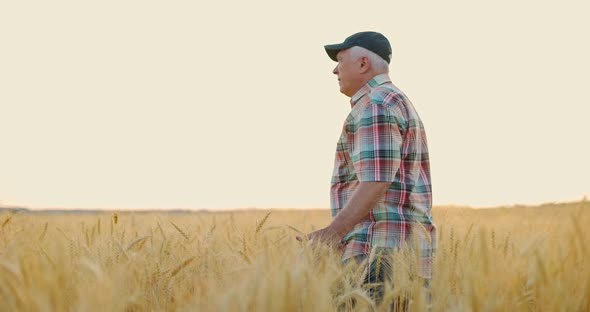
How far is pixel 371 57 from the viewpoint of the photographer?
9.07 ft

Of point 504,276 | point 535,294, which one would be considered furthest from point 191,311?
point 535,294

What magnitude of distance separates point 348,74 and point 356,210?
0.71 m

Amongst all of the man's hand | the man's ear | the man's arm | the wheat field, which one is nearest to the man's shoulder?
the man's ear

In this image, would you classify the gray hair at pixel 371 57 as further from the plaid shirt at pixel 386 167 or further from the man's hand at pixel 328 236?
the man's hand at pixel 328 236

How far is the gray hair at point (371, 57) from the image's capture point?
2768 mm

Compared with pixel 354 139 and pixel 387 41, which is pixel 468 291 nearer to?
pixel 354 139

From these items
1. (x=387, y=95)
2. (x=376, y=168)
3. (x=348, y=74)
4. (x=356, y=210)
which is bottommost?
(x=356, y=210)

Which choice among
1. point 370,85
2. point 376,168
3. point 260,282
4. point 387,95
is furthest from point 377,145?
point 260,282

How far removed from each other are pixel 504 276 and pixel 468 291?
0.37 m

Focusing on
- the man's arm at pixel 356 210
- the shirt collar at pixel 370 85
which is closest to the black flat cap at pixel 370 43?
the shirt collar at pixel 370 85

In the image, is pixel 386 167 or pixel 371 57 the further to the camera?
pixel 371 57

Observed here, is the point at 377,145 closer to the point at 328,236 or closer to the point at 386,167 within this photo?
the point at 386,167

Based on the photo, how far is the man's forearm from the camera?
7.98ft

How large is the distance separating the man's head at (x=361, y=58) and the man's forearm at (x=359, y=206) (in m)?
0.57
